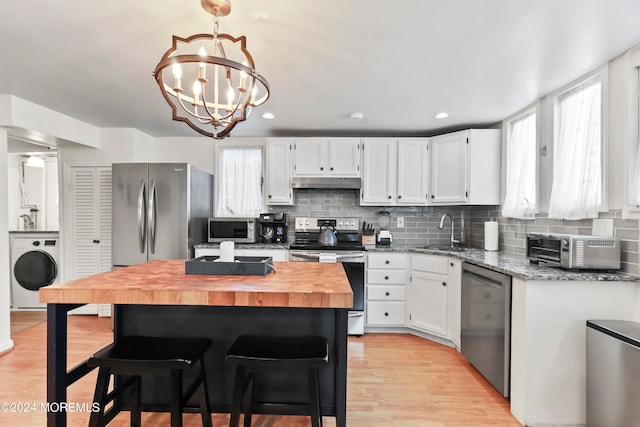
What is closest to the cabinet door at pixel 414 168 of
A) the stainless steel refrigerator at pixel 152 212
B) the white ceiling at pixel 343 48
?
the white ceiling at pixel 343 48

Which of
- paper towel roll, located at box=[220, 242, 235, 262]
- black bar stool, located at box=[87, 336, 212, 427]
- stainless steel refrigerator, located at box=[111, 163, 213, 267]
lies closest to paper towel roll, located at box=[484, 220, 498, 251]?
paper towel roll, located at box=[220, 242, 235, 262]

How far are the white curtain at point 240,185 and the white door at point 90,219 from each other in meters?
1.30

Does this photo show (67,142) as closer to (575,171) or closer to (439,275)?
(439,275)

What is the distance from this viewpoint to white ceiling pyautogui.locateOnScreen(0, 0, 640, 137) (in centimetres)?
158

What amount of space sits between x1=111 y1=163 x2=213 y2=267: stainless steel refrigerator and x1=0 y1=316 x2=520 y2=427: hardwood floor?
3.08ft

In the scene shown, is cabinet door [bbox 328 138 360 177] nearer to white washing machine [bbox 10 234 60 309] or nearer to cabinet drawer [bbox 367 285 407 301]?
cabinet drawer [bbox 367 285 407 301]

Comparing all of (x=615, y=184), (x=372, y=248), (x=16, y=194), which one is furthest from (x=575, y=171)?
(x=16, y=194)

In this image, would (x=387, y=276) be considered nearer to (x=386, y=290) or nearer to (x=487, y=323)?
(x=386, y=290)

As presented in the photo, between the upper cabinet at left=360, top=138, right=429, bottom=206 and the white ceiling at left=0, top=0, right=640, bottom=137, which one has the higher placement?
the white ceiling at left=0, top=0, right=640, bottom=137

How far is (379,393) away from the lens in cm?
226

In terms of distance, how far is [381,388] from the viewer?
2326mm

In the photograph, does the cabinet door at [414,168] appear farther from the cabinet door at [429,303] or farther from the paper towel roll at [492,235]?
the cabinet door at [429,303]

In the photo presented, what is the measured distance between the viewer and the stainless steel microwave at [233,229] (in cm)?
371

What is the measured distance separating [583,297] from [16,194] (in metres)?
6.91
